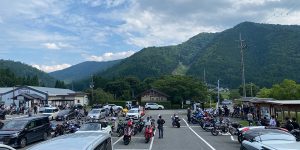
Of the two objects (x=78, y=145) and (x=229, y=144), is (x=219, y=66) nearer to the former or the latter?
(x=229, y=144)

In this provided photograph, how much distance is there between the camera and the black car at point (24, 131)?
22.7 metres

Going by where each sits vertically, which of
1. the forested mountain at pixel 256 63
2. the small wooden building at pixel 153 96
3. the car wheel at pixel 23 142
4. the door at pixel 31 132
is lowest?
the car wheel at pixel 23 142

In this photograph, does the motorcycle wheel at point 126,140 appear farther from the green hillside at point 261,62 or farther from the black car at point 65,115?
the green hillside at point 261,62

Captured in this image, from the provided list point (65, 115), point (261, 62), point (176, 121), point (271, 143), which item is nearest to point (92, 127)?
point (271, 143)

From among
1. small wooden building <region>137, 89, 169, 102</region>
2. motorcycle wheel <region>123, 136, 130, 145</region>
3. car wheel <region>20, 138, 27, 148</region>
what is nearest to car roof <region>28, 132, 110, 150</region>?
motorcycle wheel <region>123, 136, 130, 145</region>

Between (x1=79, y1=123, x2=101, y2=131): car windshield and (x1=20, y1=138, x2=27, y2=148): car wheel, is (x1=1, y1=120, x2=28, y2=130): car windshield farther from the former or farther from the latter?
(x1=79, y1=123, x2=101, y2=131): car windshield

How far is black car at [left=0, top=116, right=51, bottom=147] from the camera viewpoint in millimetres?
22672

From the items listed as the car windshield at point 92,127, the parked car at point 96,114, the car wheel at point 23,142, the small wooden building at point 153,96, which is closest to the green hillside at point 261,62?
the small wooden building at point 153,96

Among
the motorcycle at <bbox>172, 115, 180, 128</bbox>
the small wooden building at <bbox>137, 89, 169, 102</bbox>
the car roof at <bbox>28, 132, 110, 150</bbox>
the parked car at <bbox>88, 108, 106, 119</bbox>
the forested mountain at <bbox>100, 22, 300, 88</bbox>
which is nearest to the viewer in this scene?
the car roof at <bbox>28, 132, 110, 150</bbox>

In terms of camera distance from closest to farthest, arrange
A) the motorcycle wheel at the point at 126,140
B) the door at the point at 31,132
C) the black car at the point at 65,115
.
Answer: the motorcycle wheel at the point at 126,140
the door at the point at 31,132
the black car at the point at 65,115

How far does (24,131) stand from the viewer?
77.5ft

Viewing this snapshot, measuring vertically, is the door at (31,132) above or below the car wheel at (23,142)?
above

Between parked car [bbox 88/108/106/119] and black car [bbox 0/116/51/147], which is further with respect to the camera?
parked car [bbox 88/108/106/119]

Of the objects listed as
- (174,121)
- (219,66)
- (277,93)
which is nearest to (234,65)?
(219,66)
